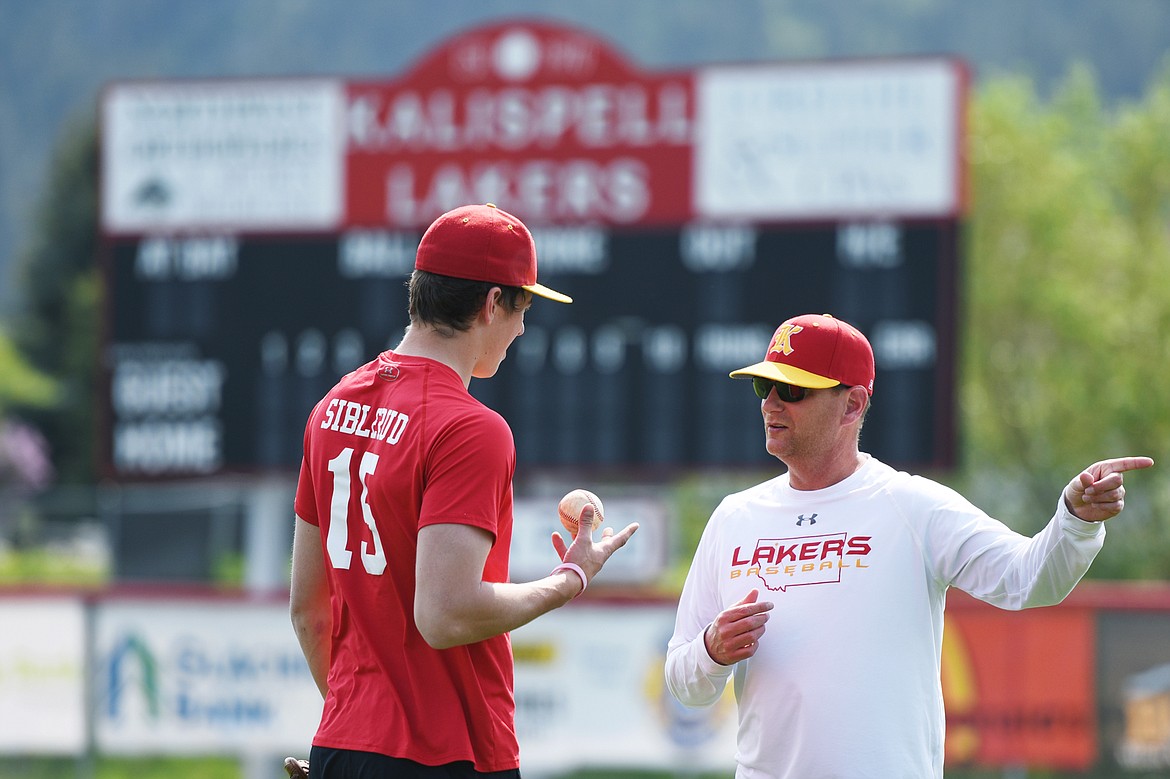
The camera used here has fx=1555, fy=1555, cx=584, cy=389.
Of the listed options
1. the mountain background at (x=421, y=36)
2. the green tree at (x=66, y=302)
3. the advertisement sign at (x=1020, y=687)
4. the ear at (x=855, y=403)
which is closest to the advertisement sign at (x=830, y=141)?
the advertisement sign at (x=1020, y=687)

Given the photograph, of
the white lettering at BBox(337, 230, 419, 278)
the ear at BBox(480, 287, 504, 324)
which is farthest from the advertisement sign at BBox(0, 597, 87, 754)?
the ear at BBox(480, 287, 504, 324)

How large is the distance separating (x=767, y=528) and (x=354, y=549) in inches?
35.0

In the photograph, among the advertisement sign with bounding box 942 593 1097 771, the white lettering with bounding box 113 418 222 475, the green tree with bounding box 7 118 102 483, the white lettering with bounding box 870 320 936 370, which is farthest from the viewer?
the green tree with bounding box 7 118 102 483

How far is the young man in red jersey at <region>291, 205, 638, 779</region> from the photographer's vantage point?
8.80 ft

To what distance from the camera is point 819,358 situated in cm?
324

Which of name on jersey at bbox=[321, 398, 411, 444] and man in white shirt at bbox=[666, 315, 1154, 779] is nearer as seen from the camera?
name on jersey at bbox=[321, 398, 411, 444]

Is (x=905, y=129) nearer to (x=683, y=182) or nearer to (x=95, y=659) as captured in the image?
(x=683, y=182)

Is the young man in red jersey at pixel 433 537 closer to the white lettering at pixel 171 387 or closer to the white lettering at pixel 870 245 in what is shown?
the white lettering at pixel 870 245

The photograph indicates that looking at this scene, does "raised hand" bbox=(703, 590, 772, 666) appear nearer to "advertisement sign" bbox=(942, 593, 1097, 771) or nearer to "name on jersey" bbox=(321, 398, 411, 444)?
"name on jersey" bbox=(321, 398, 411, 444)

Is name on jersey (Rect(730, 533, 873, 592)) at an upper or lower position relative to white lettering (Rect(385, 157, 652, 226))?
lower

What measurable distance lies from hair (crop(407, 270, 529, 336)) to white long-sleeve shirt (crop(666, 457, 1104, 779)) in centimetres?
77

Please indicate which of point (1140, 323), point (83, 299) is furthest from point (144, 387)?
point (83, 299)

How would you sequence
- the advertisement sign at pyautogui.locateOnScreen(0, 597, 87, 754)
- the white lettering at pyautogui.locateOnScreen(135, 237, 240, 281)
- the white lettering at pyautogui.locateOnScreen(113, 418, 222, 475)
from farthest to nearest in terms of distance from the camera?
the white lettering at pyautogui.locateOnScreen(135, 237, 240, 281)
the white lettering at pyautogui.locateOnScreen(113, 418, 222, 475)
the advertisement sign at pyautogui.locateOnScreen(0, 597, 87, 754)

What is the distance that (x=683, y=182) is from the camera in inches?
413
